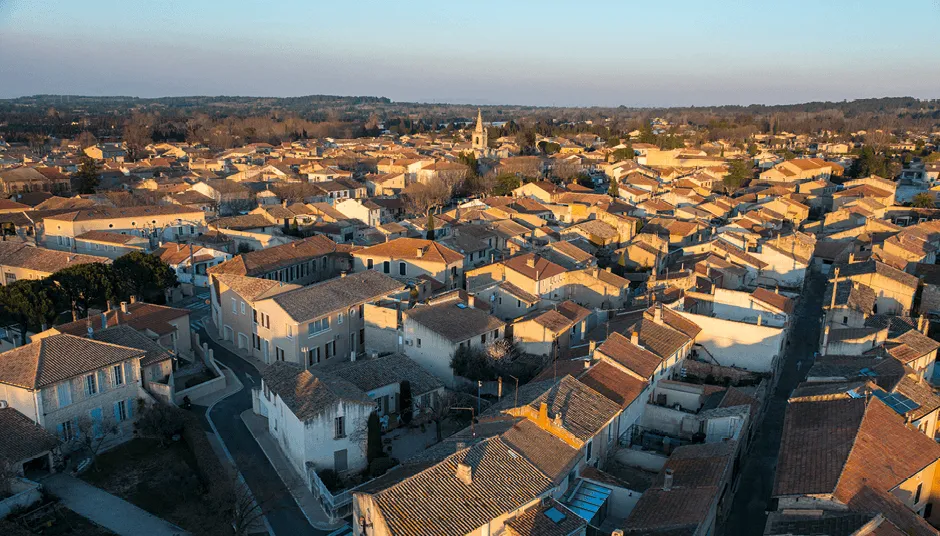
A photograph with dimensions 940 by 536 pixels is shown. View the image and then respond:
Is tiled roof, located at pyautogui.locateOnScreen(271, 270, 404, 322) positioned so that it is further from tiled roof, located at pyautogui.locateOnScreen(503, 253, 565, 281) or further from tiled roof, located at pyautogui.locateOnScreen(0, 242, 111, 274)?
tiled roof, located at pyautogui.locateOnScreen(0, 242, 111, 274)

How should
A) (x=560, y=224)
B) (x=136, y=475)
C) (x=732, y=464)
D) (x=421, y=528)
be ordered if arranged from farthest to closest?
(x=560, y=224)
(x=136, y=475)
(x=732, y=464)
(x=421, y=528)

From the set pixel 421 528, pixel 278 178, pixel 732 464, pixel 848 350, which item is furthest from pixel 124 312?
pixel 278 178

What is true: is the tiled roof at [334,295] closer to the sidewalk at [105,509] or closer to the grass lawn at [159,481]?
the grass lawn at [159,481]

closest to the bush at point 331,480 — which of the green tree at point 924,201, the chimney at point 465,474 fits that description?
the chimney at point 465,474

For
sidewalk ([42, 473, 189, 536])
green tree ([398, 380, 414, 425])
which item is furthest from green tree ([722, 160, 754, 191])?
sidewalk ([42, 473, 189, 536])

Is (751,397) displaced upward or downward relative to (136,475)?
upward

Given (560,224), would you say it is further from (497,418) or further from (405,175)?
(497,418)
